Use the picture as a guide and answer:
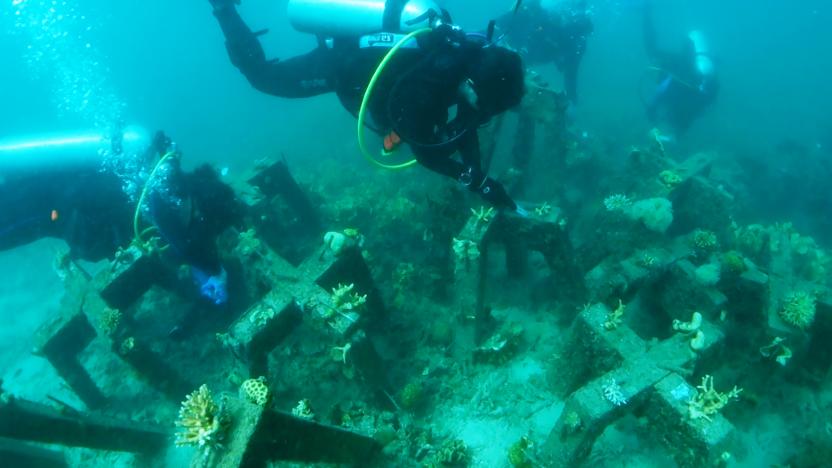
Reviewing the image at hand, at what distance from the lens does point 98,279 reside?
6641mm

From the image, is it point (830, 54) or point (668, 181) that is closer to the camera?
point (668, 181)

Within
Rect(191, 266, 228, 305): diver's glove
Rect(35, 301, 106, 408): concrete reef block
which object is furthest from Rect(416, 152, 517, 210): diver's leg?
Rect(35, 301, 106, 408): concrete reef block

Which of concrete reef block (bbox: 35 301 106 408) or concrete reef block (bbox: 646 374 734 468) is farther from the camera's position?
concrete reef block (bbox: 35 301 106 408)

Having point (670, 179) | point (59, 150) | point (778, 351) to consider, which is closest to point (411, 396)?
point (778, 351)

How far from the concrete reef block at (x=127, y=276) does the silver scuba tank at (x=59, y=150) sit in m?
2.77

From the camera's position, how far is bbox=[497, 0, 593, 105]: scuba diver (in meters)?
14.0

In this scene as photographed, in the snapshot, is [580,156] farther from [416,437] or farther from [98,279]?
[98,279]

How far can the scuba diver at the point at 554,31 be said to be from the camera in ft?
45.8

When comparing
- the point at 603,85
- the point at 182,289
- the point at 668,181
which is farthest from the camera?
the point at 603,85

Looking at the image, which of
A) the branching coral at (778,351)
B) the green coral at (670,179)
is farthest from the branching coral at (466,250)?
the green coral at (670,179)

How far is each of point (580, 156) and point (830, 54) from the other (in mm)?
36553

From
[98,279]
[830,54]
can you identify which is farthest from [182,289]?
[830,54]

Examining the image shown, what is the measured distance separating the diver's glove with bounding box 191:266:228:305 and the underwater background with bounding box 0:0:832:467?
199 cm

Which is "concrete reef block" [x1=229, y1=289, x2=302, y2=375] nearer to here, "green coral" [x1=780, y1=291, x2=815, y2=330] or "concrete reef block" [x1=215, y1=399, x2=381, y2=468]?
"concrete reef block" [x1=215, y1=399, x2=381, y2=468]
